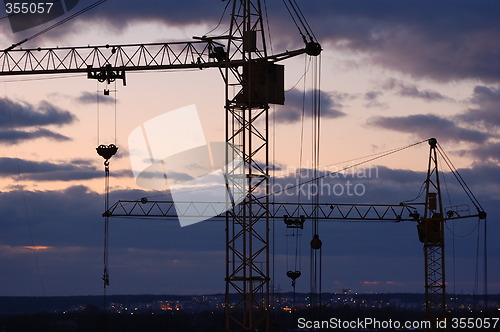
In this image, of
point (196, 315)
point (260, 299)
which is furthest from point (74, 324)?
point (260, 299)

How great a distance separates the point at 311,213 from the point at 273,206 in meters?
3.26

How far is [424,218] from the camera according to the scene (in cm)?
7181

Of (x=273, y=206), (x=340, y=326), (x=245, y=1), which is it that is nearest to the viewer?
(x=245, y=1)

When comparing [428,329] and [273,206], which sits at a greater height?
[273,206]

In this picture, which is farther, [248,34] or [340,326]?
[340,326]

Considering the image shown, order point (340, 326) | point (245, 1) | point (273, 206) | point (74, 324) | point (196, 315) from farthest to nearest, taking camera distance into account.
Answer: point (196, 315), point (74, 324), point (340, 326), point (273, 206), point (245, 1)

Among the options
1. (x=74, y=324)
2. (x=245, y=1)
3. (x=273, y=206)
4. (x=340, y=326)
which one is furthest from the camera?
(x=74, y=324)

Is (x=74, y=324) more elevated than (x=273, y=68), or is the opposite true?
(x=273, y=68)

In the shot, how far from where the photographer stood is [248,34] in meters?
50.6

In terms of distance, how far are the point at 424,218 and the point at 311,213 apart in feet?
29.7

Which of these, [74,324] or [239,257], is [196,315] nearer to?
[74,324]

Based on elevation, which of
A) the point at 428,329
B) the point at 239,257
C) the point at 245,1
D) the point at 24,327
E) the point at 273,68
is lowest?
the point at 24,327

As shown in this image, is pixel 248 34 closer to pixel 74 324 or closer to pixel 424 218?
pixel 424 218

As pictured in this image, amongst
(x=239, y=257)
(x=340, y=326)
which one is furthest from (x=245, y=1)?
(x=340, y=326)
